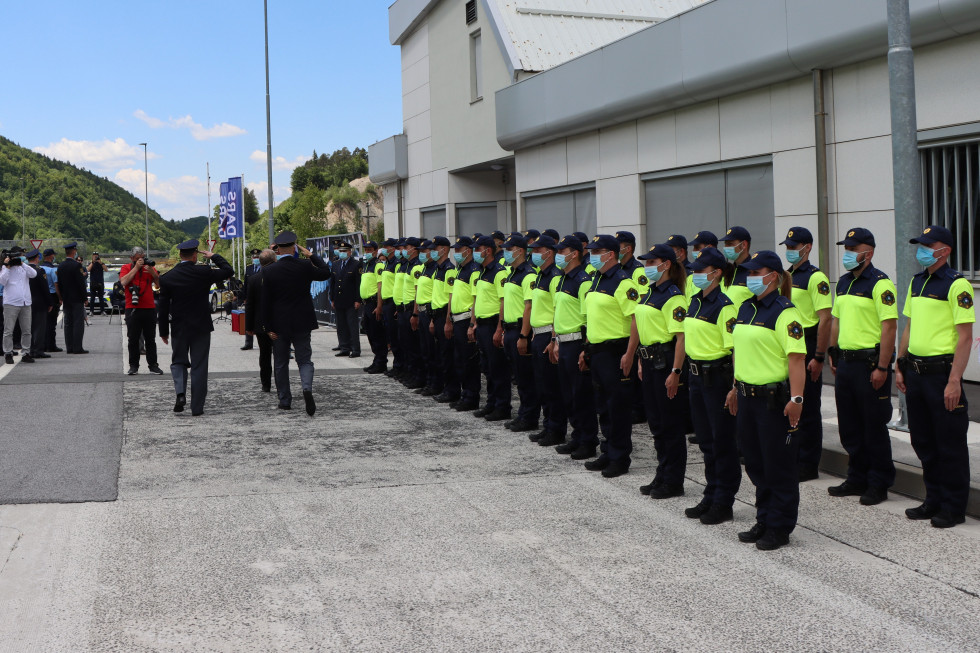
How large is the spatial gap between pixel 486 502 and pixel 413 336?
22.0 ft

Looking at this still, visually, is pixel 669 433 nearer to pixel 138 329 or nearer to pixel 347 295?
pixel 138 329

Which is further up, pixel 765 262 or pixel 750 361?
pixel 765 262

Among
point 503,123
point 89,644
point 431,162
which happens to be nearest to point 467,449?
point 89,644

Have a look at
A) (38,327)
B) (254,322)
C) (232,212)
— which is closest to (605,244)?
(254,322)

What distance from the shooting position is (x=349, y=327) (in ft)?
60.3

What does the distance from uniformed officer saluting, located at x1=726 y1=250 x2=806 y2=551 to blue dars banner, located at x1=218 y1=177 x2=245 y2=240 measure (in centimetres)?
2517

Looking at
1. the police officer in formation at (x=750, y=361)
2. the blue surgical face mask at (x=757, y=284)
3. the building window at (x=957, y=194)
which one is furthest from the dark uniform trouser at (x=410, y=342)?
the blue surgical face mask at (x=757, y=284)

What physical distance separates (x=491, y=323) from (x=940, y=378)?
5399mm

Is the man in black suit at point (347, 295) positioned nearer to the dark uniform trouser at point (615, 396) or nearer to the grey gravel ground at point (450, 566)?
the grey gravel ground at point (450, 566)

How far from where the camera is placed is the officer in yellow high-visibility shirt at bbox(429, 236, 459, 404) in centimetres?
1252

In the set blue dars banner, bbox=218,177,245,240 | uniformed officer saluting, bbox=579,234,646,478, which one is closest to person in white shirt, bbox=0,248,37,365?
blue dars banner, bbox=218,177,245,240

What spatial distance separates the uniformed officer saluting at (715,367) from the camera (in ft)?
22.3

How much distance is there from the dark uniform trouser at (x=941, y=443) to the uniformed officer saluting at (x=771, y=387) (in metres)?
1.11

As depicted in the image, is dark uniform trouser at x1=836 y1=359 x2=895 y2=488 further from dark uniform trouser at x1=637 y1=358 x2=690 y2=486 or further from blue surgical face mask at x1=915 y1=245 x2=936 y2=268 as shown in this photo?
dark uniform trouser at x1=637 y1=358 x2=690 y2=486
